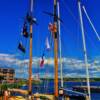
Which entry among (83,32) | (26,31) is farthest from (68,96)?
(26,31)

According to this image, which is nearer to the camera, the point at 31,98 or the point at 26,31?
the point at 31,98

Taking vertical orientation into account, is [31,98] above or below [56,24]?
below

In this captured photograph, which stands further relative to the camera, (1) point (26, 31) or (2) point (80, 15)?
(1) point (26, 31)

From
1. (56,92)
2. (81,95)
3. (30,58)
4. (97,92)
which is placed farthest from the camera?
(97,92)

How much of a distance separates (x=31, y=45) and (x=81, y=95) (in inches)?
468

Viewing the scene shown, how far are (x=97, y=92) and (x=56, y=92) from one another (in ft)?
475

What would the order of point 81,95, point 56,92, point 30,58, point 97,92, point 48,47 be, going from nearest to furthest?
point 56,92 → point 81,95 → point 48,47 → point 30,58 → point 97,92

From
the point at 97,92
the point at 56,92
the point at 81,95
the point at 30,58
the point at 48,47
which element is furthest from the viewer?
the point at 97,92

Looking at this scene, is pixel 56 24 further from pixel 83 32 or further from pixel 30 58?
pixel 30 58

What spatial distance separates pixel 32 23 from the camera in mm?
55719

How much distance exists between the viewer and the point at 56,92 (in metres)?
41.8

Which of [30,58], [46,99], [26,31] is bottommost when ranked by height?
[46,99]

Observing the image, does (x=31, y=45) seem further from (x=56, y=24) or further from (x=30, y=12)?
(x=56, y=24)

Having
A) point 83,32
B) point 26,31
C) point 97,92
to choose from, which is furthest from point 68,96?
point 97,92
